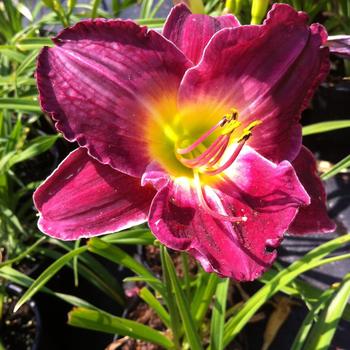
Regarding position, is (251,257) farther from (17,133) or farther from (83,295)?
(83,295)

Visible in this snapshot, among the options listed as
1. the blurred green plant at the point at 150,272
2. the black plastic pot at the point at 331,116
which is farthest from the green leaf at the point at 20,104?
the black plastic pot at the point at 331,116

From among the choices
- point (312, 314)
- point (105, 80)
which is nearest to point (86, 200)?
point (105, 80)

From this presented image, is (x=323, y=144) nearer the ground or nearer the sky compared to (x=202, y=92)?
nearer the ground

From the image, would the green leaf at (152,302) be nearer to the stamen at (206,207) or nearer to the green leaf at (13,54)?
the stamen at (206,207)

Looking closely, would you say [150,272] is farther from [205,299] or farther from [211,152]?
[211,152]

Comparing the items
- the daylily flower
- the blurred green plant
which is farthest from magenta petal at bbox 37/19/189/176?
the blurred green plant

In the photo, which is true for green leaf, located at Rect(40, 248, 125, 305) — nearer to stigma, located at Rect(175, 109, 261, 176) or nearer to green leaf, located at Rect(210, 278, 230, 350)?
green leaf, located at Rect(210, 278, 230, 350)

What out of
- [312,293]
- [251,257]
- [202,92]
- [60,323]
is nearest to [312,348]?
[312,293]
